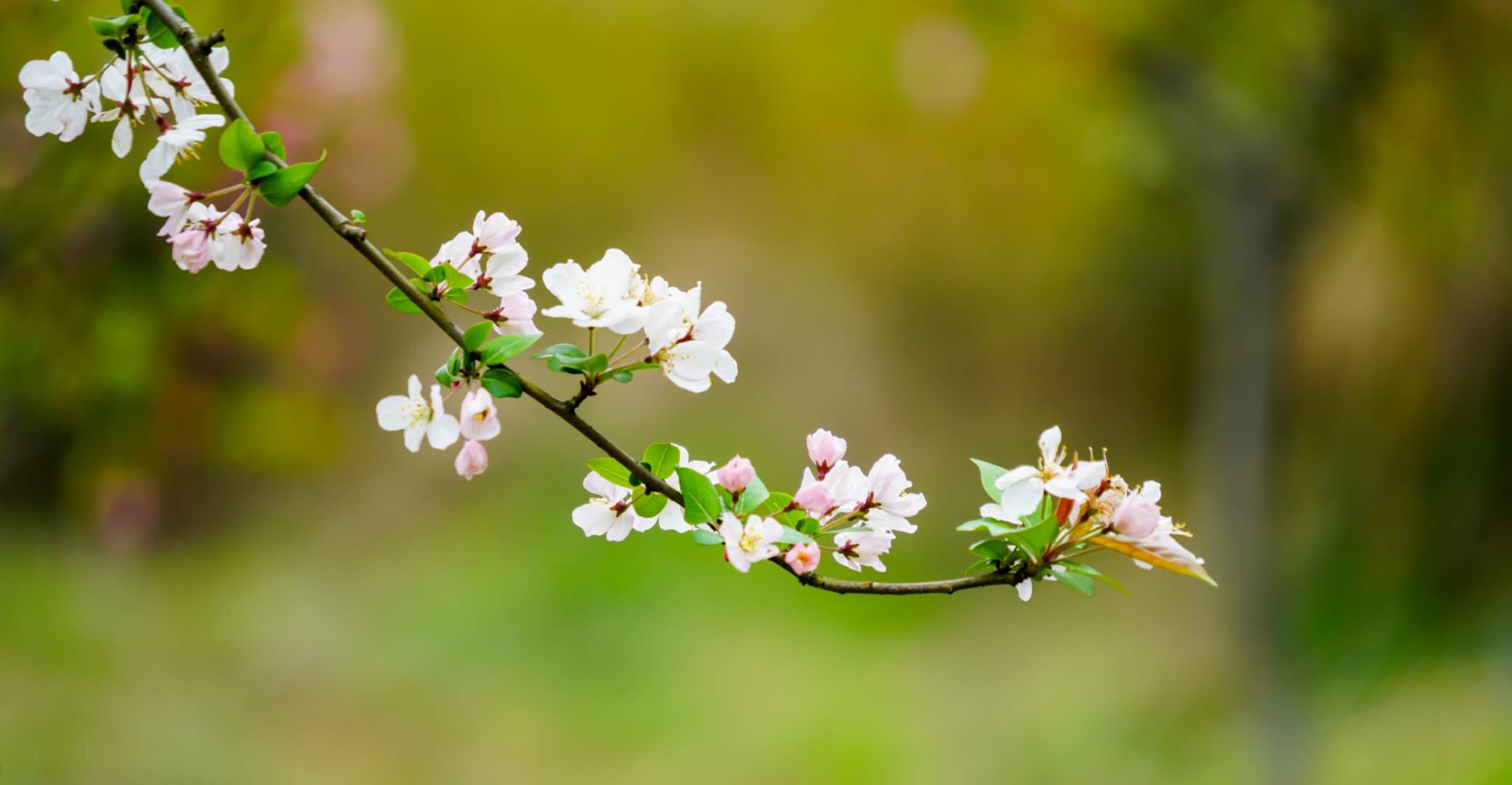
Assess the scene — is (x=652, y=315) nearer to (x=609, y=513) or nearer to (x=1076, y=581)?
(x=609, y=513)

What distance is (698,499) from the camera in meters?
0.52

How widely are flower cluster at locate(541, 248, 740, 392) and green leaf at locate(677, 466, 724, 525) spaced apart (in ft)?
0.14

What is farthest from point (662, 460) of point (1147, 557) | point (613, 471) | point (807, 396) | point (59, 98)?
point (807, 396)

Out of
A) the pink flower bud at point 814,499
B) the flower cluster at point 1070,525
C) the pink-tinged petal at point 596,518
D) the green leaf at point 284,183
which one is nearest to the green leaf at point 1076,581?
the flower cluster at point 1070,525

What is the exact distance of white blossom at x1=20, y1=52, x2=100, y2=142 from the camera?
545 mm

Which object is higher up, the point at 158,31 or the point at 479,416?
the point at 158,31

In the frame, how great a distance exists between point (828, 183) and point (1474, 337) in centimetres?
219

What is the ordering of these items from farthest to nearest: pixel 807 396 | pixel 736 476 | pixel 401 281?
pixel 807 396 < pixel 736 476 < pixel 401 281

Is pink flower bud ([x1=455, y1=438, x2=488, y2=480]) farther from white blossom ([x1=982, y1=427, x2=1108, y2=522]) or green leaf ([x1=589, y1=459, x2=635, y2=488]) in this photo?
white blossom ([x1=982, y1=427, x2=1108, y2=522])

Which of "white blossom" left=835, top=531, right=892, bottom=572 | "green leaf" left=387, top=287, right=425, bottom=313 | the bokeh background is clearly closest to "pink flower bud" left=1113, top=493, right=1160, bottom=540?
"white blossom" left=835, top=531, right=892, bottom=572

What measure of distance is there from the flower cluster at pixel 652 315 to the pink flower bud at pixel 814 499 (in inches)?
2.7

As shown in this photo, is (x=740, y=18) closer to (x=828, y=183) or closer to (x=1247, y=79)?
(x=828, y=183)

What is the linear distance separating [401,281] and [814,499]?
0.23 meters

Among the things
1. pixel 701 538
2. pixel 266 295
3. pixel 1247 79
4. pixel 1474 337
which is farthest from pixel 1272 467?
pixel 701 538
